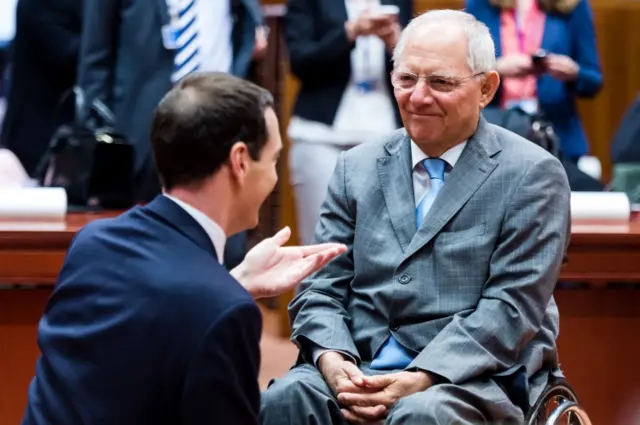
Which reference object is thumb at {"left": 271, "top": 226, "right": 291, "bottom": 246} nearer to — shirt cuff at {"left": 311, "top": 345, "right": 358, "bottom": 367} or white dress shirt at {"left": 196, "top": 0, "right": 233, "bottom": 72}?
shirt cuff at {"left": 311, "top": 345, "right": 358, "bottom": 367}

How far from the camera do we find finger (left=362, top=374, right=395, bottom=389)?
2.48 meters

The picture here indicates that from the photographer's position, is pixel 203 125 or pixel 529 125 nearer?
pixel 203 125

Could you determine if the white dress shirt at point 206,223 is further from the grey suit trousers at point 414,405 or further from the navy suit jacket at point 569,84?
the navy suit jacket at point 569,84

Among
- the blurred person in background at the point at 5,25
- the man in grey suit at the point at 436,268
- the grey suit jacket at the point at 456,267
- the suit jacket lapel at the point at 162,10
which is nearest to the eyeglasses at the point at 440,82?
the man in grey suit at the point at 436,268

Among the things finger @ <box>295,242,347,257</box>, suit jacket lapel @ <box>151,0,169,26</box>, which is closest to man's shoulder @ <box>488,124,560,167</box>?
finger @ <box>295,242,347,257</box>

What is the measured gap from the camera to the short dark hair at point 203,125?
1945 millimetres

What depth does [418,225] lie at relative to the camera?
2.69 m

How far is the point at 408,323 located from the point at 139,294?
36.3 inches

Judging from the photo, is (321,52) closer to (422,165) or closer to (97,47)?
(97,47)

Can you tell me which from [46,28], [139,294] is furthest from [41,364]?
[46,28]

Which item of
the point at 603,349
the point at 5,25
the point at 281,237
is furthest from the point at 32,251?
the point at 5,25

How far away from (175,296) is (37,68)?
2893 mm

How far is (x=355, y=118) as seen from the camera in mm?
4203

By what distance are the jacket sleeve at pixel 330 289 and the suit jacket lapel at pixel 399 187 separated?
0.10 metres
